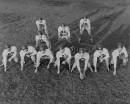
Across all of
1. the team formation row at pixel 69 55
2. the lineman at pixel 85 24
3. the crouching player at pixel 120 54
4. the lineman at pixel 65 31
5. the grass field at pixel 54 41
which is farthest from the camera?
the lineman at pixel 85 24

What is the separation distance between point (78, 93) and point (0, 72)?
6.07 meters

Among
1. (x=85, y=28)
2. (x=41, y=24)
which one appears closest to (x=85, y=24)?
(x=85, y=28)

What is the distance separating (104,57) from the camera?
47.0 feet

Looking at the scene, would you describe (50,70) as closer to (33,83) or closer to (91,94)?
(33,83)

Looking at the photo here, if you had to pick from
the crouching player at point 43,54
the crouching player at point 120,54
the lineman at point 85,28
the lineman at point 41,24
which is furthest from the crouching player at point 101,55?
the lineman at point 41,24

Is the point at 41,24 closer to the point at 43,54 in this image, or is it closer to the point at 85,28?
the point at 85,28

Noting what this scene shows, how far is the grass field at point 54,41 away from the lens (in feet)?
41.0

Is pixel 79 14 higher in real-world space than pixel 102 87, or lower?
higher

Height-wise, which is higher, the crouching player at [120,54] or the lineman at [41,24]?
the lineman at [41,24]

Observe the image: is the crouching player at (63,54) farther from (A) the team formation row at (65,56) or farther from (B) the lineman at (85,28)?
(B) the lineman at (85,28)

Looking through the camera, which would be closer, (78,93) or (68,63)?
(78,93)

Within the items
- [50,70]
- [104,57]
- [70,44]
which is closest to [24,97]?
[50,70]

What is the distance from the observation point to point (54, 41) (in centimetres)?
1903

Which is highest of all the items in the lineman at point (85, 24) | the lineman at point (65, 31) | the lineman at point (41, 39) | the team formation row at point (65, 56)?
the lineman at point (85, 24)
